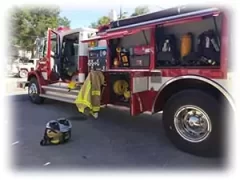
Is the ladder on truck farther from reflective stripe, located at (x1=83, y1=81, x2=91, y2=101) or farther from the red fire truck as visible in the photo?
reflective stripe, located at (x1=83, y1=81, x2=91, y2=101)

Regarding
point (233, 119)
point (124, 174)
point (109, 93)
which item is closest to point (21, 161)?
point (124, 174)

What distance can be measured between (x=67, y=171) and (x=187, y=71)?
2343 millimetres

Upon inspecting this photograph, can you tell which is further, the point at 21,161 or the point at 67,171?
the point at 21,161

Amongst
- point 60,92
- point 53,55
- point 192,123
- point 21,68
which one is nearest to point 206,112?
point 192,123

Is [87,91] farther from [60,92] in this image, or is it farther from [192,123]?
[60,92]

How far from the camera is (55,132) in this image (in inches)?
166

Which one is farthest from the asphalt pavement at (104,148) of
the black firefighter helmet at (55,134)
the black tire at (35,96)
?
the black tire at (35,96)

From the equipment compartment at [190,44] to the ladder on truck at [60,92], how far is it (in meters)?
2.74

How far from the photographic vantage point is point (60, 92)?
714cm

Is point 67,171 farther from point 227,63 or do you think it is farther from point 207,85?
point 227,63

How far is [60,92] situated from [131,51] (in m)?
2.90

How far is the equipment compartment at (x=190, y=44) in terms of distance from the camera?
393 centimetres

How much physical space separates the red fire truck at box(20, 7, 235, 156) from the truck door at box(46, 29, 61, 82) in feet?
6.50

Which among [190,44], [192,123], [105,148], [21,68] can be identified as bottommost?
[105,148]
